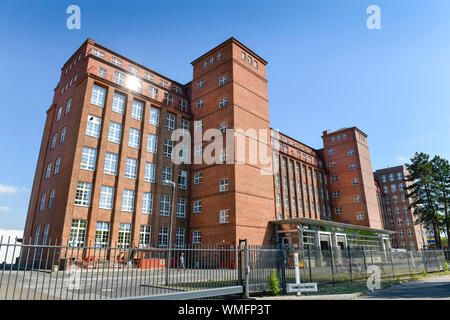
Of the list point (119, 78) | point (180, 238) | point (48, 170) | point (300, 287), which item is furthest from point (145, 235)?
point (300, 287)

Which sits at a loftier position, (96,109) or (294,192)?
(96,109)

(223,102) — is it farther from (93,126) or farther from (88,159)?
(88,159)

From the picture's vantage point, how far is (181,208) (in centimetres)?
3466

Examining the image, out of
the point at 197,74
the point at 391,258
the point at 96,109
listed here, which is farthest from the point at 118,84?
the point at 391,258

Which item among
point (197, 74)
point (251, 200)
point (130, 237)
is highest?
point (197, 74)

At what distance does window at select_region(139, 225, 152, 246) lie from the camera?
30.1m

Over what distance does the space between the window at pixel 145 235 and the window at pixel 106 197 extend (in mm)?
4238

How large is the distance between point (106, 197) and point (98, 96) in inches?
426

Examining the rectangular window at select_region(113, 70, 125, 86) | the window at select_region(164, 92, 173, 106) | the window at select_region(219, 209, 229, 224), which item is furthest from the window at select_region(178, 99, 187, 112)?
the window at select_region(219, 209, 229, 224)

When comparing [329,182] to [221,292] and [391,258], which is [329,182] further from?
[221,292]

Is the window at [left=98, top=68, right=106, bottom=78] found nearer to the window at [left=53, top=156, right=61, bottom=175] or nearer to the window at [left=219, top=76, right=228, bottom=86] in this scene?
the window at [left=53, top=156, right=61, bottom=175]

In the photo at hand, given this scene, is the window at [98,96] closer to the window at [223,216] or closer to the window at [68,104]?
the window at [68,104]
